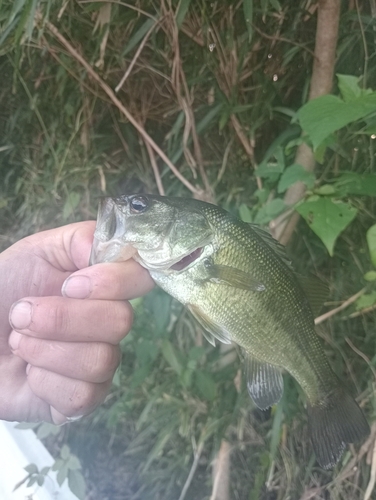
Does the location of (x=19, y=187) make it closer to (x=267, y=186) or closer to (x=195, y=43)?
(x=195, y=43)

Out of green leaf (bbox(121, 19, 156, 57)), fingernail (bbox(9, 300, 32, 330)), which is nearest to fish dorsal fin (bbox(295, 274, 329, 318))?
fingernail (bbox(9, 300, 32, 330))

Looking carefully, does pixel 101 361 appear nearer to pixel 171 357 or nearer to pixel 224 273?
pixel 224 273

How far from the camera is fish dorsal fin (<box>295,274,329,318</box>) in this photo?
2.60ft

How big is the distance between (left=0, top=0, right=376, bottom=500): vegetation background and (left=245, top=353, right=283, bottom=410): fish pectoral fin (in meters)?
0.29

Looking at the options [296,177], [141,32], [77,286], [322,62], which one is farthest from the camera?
[141,32]

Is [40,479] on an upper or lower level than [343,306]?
lower

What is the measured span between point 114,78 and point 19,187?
68cm

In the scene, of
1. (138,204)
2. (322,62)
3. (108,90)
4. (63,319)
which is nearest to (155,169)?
(108,90)

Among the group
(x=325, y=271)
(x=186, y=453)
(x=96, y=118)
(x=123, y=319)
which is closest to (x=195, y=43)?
(x=96, y=118)

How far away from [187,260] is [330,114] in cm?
34

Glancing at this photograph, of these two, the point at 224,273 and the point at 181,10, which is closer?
the point at 224,273

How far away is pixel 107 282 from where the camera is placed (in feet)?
2.27

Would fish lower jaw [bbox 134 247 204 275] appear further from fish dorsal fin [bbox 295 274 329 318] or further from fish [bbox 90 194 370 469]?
fish dorsal fin [bbox 295 274 329 318]

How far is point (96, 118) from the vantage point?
1.54 meters
